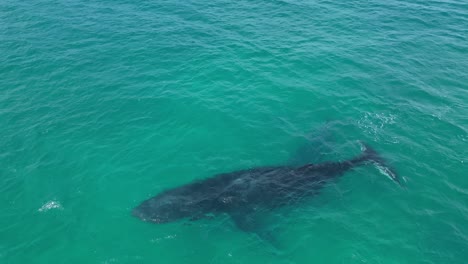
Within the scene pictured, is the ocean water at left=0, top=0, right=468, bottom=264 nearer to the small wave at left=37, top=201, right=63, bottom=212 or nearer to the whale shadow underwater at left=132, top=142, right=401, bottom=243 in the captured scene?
the small wave at left=37, top=201, right=63, bottom=212

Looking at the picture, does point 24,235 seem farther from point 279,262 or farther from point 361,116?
point 361,116

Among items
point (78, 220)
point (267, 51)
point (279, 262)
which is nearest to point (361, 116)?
point (267, 51)

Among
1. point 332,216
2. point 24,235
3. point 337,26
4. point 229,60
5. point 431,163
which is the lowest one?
point 24,235

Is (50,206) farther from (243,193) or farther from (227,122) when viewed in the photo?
(227,122)

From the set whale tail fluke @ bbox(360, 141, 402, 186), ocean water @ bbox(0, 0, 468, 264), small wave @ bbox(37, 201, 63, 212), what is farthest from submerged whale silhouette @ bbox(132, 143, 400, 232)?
small wave @ bbox(37, 201, 63, 212)

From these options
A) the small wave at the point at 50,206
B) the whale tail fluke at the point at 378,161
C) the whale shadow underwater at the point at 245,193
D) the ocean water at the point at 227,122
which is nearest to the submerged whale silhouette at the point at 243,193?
the whale shadow underwater at the point at 245,193

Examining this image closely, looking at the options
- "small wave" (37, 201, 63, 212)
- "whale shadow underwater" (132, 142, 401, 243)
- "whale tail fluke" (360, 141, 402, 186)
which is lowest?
"small wave" (37, 201, 63, 212)

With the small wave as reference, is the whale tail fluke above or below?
above
